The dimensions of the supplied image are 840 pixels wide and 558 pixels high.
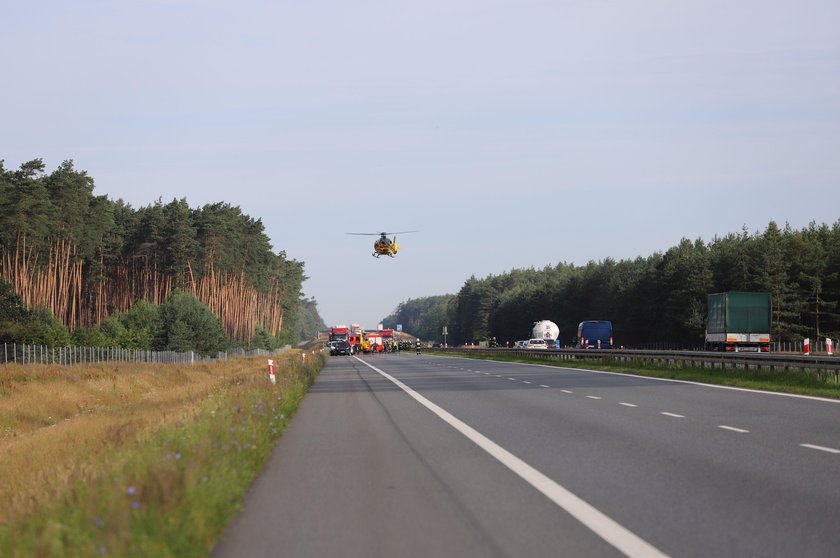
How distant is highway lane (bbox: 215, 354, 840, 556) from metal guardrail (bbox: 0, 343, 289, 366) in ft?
142

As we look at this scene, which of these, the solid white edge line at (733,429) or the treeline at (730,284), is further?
the treeline at (730,284)

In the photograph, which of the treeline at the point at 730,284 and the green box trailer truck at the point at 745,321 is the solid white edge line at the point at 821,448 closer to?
the green box trailer truck at the point at 745,321

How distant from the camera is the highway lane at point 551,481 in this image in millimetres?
8062

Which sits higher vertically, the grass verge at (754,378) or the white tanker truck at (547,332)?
the white tanker truck at (547,332)

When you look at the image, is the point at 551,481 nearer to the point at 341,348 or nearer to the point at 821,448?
the point at 821,448

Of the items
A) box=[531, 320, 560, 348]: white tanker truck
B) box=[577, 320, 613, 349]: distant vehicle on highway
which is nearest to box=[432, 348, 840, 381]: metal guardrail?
box=[577, 320, 613, 349]: distant vehicle on highway

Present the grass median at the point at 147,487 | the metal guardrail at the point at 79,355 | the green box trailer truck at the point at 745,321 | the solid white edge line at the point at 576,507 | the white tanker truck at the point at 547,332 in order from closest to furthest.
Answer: the grass median at the point at 147,487 → the solid white edge line at the point at 576,507 → the green box trailer truck at the point at 745,321 → the metal guardrail at the point at 79,355 → the white tanker truck at the point at 547,332

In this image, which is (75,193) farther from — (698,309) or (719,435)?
(719,435)

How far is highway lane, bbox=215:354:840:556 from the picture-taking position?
26.5 feet

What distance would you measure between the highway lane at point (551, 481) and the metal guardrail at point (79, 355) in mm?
43349

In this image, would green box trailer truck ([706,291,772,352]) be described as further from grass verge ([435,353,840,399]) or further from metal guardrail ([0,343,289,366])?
metal guardrail ([0,343,289,366])

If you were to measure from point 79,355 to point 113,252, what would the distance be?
42267 mm

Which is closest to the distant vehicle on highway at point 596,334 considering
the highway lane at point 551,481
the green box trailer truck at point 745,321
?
the green box trailer truck at point 745,321

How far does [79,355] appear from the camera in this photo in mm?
68000
